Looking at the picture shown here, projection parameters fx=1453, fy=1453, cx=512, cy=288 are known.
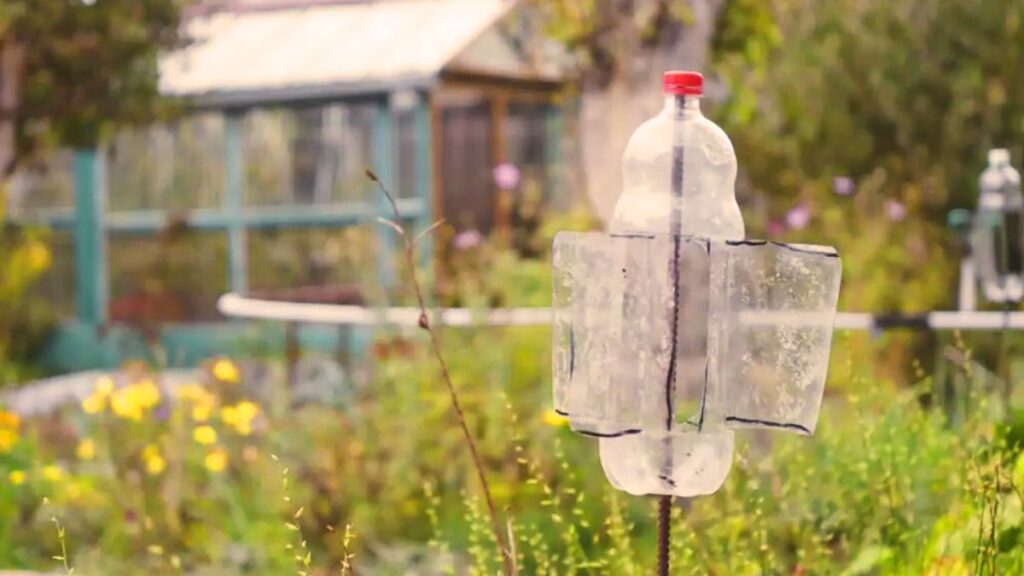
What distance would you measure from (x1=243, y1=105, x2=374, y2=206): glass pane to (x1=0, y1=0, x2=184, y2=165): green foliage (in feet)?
5.93

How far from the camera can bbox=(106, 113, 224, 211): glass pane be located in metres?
13.1

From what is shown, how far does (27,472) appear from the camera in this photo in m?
5.41

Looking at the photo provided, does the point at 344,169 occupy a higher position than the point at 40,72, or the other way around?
the point at 40,72

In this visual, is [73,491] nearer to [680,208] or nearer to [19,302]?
[680,208]

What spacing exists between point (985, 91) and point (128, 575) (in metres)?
6.23

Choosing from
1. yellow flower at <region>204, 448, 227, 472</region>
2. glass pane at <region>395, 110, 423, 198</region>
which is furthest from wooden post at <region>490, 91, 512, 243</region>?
yellow flower at <region>204, 448, 227, 472</region>

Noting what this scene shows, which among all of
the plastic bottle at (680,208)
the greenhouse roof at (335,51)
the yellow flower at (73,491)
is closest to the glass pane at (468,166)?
the greenhouse roof at (335,51)

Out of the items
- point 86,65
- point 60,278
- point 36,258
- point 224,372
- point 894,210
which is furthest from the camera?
point 60,278

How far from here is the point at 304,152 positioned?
1312cm

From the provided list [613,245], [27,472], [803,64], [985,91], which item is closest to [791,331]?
[613,245]

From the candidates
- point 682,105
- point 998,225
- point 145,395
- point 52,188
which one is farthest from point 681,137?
point 52,188

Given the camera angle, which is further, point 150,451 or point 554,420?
point 150,451

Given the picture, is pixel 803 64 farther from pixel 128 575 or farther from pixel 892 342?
pixel 128 575

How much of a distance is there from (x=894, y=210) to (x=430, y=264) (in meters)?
2.83
